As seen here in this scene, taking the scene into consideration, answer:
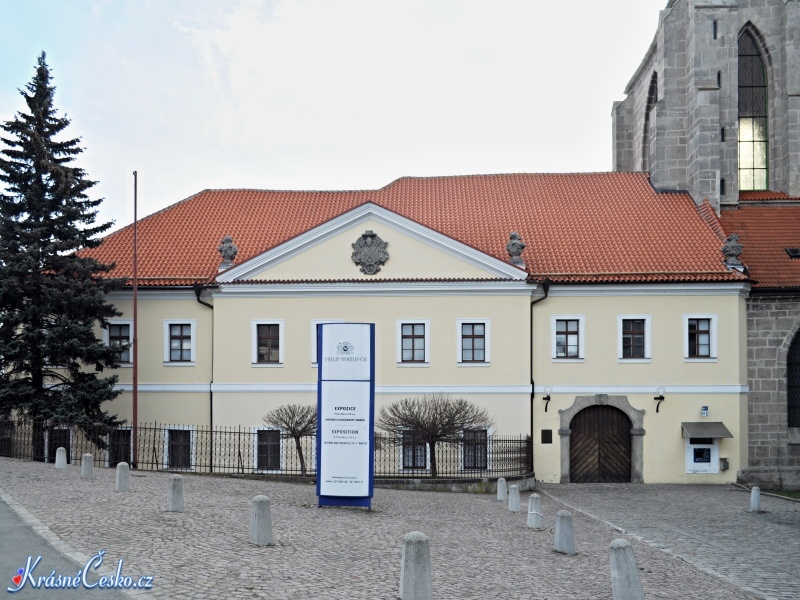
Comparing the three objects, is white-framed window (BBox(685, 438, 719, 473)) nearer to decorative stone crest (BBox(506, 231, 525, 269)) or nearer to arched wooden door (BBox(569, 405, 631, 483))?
arched wooden door (BBox(569, 405, 631, 483))

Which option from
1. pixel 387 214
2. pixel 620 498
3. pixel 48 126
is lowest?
pixel 620 498

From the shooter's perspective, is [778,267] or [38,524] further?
[778,267]

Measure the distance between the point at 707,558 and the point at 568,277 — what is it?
52.9 feet

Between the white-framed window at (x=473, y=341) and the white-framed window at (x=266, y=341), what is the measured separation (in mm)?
5699

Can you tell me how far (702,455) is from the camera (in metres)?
30.8

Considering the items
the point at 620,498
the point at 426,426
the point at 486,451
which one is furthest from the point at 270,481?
the point at 620,498

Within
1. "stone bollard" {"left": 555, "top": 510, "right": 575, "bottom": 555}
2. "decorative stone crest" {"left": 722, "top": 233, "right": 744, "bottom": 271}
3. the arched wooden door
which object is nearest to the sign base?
"stone bollard" {"left": 555, "top": 510, "right": 575, "bottom": 555}

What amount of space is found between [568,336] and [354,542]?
1809cm

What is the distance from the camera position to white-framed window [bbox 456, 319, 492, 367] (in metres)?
30.9

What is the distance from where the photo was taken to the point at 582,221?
34.5 m

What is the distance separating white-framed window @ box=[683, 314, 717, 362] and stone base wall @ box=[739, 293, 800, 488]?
1749 millimetres

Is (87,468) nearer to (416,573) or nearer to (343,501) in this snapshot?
(343,501)

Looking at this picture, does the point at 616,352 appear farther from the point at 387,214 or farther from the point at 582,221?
the point at 387,214

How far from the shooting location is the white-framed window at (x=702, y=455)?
30.7 m
